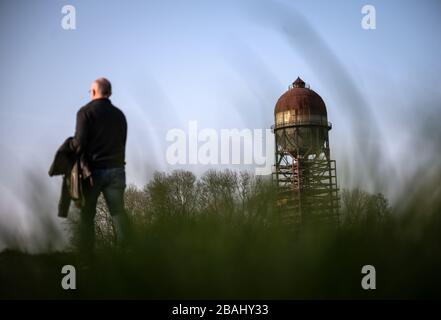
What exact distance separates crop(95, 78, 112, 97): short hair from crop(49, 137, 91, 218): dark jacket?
60 cm

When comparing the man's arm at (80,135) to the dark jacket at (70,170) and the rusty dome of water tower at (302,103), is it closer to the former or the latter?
the dark jacket at (70,170)

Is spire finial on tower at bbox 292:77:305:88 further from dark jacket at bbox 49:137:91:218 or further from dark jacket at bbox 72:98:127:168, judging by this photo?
dark jacket at bbox 49:137:91:218

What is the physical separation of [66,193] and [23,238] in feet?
2.13

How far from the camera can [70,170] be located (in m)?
4.47

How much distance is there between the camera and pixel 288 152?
29.2m

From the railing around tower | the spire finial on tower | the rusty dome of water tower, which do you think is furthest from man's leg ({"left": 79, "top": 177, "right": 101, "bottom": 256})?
the spire finial on tower

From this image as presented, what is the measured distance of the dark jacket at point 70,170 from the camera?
4355mm

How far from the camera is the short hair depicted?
15.4 feet

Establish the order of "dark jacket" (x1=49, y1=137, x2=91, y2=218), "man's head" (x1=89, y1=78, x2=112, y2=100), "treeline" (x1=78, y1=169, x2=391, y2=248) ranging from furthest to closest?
"man's head" (x1=89, y1=78, x2=112, y2=100)
"dark jacket" (x1=49, y1=137, x2=91, y2=218)
"treeline" (x1=78, y1=169, x2=391, y2=248)

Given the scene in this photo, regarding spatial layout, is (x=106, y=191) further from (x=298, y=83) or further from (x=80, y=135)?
(x=298, y=83)

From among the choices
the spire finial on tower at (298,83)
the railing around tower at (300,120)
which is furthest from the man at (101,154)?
the spire finial on tower at (298,83)

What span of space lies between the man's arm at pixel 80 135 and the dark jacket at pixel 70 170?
0.15 ft
